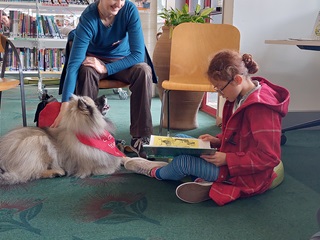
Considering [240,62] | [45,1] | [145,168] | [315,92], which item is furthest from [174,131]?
[45,1]

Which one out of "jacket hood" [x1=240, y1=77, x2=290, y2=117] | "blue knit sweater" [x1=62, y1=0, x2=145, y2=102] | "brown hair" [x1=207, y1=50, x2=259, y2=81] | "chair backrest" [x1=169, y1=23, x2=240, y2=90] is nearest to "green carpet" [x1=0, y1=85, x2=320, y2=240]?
"jacket hood" [x1=240, y1=77, x2=290, y2=117]

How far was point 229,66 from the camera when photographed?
1.38 metres

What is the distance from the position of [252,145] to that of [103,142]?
28.9 inches

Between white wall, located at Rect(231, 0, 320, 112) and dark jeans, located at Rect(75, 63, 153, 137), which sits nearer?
dark jeans, located at Rect(75, 63, 153, 137)

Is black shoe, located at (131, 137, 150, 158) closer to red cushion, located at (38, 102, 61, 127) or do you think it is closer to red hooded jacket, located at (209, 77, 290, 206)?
red cushion, located at (38, 102, 61, 127)

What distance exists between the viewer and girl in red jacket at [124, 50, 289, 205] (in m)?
1.35

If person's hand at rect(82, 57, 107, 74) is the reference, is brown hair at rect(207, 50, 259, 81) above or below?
above

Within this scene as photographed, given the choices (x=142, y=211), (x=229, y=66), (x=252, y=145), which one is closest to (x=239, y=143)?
(x=252, y=145)

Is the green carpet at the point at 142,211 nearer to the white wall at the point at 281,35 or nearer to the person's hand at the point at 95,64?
the person's hand at the point at 95,64

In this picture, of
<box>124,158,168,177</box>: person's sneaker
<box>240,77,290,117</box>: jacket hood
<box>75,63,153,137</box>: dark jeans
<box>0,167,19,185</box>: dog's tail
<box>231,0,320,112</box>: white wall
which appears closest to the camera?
<box>240,77,290,117</box>: jacket hood

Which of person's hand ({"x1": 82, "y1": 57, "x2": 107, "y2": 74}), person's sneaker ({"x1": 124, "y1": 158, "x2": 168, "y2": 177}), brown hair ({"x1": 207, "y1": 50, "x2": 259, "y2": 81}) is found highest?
brown hair ({"x1": 207, "y1": 50, "x2": 259, "y2": 81})

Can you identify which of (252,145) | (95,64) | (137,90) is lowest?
(252,145)

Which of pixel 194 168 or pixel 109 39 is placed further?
pixel 109 39

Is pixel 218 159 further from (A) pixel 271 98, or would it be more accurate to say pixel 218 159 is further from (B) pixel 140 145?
(B) pixel 140 145
